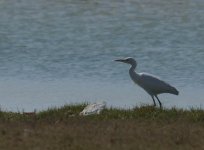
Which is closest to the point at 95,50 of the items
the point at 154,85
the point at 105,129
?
the point at 154,85

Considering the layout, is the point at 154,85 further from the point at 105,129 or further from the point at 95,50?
the point at 95,50

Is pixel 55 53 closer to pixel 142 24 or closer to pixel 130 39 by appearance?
pixel 130 39

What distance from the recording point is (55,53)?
94.2ft

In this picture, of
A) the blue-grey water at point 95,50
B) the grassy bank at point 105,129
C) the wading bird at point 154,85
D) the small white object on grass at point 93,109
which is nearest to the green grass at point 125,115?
the grassy bank at point 105,129

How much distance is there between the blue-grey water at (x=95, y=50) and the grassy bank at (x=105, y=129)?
145 inches

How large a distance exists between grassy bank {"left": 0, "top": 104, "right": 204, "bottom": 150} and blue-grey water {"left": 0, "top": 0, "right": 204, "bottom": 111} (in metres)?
3.69

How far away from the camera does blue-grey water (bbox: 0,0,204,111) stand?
68.5 ft

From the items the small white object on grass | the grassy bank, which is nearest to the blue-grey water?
the small white object on grass

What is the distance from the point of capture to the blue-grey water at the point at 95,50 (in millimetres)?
20875

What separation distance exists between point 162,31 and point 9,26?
20.1 feet

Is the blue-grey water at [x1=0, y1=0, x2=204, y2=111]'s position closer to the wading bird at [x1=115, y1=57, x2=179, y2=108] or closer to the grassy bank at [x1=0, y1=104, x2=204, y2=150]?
the wading bird at [x1=115, y1=57, x2=179, y2=108]

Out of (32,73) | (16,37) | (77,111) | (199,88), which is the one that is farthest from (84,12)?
(77,111)

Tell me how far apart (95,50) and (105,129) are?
52.8 ft

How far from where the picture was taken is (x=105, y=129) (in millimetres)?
13258
